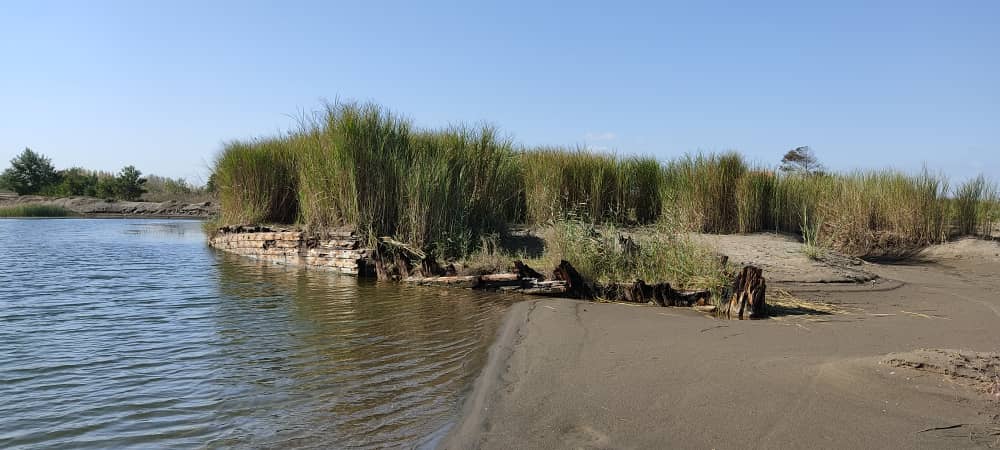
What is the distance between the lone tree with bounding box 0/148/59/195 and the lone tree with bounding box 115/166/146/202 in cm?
555

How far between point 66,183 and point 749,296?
1778 inches

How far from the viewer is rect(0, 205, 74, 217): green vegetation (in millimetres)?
32656

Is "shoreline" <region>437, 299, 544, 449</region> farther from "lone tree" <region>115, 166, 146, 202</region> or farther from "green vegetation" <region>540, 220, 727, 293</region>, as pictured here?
"lone tree" <region>115, 166, 146, 202</region>

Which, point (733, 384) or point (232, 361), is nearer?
point (733, 384)

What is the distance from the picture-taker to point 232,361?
16.9ft

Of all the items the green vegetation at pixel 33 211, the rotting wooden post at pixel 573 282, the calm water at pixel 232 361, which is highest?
the green vegetation at pixel 33 211

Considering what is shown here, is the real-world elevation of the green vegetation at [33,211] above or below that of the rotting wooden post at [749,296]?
above

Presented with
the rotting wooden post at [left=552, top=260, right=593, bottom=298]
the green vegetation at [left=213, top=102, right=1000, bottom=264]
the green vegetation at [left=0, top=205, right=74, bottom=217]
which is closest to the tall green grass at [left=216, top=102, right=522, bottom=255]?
the green vegetation at [left=213, top=102, right=1000, bottom=264]

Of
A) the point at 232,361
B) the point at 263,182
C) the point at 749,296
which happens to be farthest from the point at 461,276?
the point at 263,182

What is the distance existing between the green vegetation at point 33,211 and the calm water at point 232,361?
28.2m

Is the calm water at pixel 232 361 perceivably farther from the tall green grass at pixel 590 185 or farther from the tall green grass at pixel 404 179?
the tall green grass at pixel 590 185

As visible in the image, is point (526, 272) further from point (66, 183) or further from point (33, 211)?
point (66, 183)

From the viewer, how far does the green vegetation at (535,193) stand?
10906mm

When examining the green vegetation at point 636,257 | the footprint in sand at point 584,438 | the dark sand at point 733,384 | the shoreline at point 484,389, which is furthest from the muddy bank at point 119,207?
the footprint in sand at point 584,438
